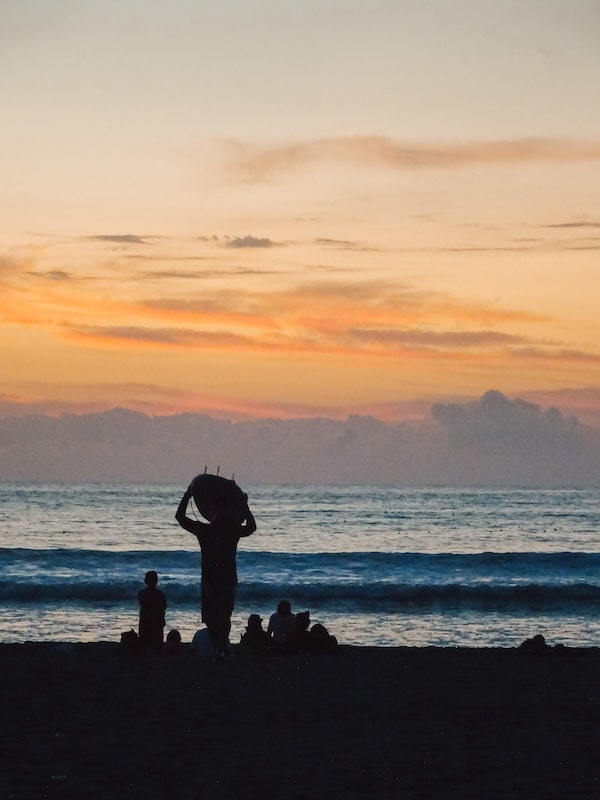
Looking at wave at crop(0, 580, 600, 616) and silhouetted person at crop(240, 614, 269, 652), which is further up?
silhouetted person at crop(240, 614, 269, 652)

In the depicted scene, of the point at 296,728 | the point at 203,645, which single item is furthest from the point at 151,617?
the point at 296,728

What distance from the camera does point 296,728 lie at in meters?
8.12

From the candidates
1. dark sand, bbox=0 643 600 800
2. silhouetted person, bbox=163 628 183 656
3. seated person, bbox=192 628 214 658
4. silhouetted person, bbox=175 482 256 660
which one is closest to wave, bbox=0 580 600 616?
silhouetted person, bbox=163 628 183 656

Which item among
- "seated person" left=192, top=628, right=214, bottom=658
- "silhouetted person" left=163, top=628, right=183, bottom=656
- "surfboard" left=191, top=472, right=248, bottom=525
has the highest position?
"surfboard" left=191, top=472, right=248, bottom=525

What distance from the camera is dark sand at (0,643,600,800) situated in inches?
243

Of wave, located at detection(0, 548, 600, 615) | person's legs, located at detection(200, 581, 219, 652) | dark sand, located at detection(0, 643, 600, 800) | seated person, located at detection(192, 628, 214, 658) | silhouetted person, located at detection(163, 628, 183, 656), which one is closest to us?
dark sand, located at detection(0, 643, 600, 800)

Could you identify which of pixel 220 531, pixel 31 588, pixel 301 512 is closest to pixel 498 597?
pixel 31 588

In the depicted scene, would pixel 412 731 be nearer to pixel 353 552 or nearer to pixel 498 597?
pixel 498 597

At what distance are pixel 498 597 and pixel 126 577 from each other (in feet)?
38.1

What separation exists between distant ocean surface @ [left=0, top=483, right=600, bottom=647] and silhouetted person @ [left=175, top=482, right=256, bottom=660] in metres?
6.15

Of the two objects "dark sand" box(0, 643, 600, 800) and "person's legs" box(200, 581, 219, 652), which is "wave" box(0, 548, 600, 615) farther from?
"dark sand" box(0, 643, 600, 800)

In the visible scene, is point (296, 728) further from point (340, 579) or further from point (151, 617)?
point (340, 579)

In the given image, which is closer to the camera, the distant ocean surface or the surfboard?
the surfboard

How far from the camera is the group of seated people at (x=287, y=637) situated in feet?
45.8
